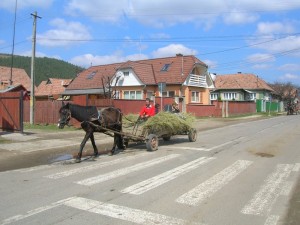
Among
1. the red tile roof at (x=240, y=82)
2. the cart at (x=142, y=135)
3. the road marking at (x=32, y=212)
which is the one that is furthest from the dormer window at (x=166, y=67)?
the road marking at (x=32, y=212)

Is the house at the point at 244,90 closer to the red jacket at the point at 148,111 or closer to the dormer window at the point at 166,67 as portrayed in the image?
the dormer window at the point at 166,67

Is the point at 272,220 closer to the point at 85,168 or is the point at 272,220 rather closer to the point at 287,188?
the point at 287,188

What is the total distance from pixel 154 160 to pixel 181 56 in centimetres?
3445

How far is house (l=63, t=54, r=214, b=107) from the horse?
1092 inches

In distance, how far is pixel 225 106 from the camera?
44719 mm

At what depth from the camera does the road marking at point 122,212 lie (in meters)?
5.74

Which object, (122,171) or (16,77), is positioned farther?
(16,77)

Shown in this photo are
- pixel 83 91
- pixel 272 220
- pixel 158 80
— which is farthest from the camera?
pixel 83 91

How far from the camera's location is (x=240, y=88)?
68.2 m

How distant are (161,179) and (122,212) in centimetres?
264

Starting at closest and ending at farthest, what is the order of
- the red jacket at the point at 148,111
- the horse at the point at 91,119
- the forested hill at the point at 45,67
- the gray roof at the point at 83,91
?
the horse at the point at 91,119 → the red jacket at the point at 148,111 → the gray roof at the point at 83,91 → the forested hill at the point at 45,67

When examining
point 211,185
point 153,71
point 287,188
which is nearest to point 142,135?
point 211,185

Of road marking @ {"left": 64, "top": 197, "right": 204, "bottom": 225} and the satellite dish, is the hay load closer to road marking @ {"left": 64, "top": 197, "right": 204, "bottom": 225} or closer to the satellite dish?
road marking @ {"left": 64, "top": 197, "right": 204, "bottom": 225}

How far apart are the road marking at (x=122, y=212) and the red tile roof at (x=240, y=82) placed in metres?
64.5
